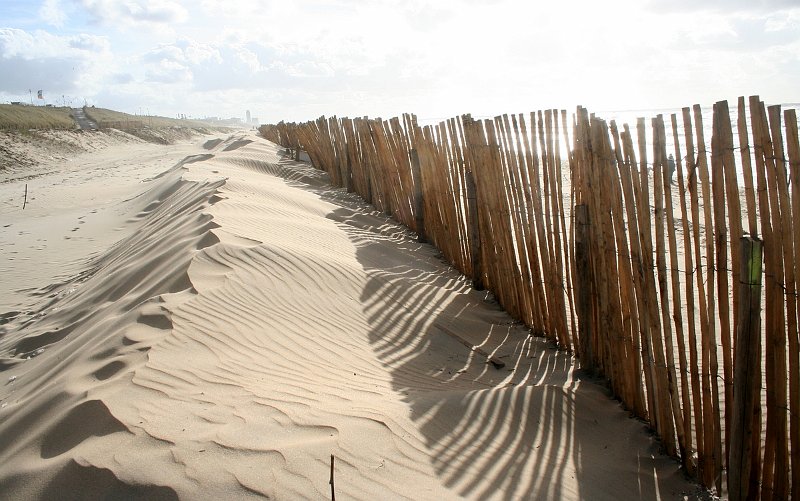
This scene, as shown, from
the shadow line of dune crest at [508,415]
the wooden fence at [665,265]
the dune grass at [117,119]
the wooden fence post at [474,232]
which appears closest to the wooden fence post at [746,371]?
the wooden fence at [665,265]

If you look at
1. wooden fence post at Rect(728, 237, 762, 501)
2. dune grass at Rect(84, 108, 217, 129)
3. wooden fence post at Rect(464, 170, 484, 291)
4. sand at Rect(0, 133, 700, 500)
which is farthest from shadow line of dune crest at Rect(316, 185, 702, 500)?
dune grass at Rect(84, 108, 217, 129)

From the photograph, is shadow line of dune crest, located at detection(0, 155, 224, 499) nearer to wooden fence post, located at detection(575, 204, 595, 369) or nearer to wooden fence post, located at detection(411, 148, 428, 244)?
wooden fence post, located at detection(411, 148, 428, 244)

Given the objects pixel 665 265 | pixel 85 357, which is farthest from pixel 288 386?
pixel 665 265

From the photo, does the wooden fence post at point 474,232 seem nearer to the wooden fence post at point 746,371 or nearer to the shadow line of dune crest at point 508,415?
the shadow line of dune crest at point 508,415

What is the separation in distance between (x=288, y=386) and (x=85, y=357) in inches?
50.4

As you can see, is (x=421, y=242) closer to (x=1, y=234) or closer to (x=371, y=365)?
(x=371, y=365)

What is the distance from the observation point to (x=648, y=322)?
9.69 ft

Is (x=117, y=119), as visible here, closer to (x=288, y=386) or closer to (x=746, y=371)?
(x=288, y=386)

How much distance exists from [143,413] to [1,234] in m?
8.63

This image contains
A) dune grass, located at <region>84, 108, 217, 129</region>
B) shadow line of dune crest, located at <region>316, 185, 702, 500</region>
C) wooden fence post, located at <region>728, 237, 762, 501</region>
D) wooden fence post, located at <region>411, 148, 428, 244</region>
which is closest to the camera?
wooden fence post, located at <region>728, 237, 762, 501</region>

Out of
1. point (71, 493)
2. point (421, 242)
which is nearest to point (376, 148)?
point (421, 242)

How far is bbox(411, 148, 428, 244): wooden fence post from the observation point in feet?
22.4

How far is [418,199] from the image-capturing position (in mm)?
7059

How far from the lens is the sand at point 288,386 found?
7.89 feet
